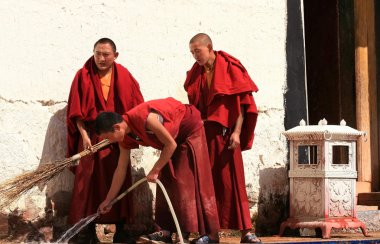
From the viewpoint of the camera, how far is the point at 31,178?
6.45 meters

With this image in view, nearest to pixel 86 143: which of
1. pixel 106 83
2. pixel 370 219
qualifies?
pixel 106 83

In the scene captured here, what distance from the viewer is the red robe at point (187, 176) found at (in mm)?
6332

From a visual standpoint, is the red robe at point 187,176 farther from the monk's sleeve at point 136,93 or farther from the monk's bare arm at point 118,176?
the monk's sleeve at point 136,93

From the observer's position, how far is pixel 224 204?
6.85 m

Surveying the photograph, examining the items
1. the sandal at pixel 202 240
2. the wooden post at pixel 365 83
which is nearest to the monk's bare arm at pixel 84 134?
the sandal at pixel 202 240

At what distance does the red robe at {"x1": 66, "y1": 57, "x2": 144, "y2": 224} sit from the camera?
662 cm

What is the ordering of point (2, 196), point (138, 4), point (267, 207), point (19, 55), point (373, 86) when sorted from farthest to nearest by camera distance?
point (373, 86) < point (267, 207) < point (138, 4) < point (19, 55) < point (2, 196)

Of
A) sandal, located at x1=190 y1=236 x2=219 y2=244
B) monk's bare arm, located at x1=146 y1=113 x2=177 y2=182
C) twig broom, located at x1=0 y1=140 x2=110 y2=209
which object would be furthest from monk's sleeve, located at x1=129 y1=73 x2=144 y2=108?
sandal, located at x1=190 y1=236 x2=219 y2=244

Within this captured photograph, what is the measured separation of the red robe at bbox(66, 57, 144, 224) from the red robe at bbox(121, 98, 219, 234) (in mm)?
401

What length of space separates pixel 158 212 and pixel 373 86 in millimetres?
3919

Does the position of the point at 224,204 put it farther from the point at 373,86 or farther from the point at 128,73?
the point at 373,86

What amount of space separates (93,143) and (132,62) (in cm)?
96

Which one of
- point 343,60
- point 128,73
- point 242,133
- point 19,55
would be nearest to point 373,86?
point 343,60

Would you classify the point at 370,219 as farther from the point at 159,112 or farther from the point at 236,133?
the point at 159,112
